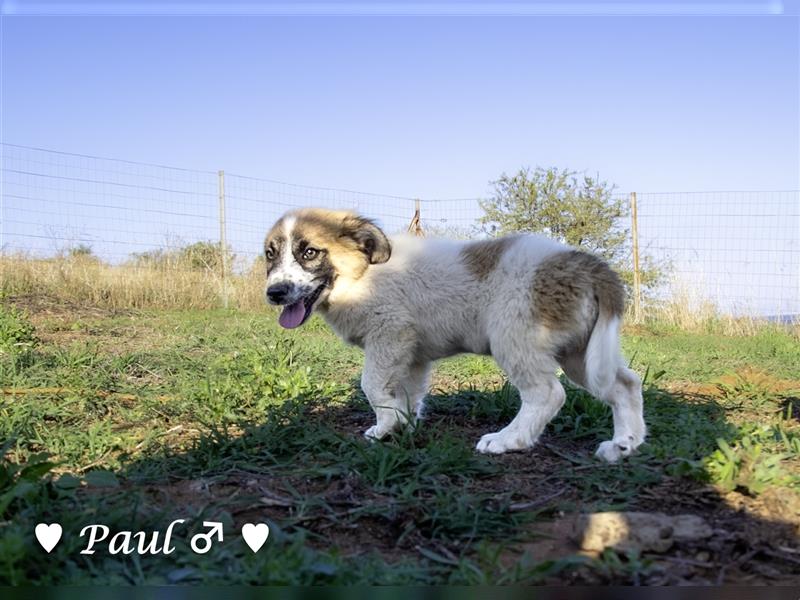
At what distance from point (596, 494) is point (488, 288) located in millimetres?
1180

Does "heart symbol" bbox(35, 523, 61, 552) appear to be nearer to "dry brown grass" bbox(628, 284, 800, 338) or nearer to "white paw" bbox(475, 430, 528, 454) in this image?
"white paw" bbox(475, 430, 528, 454)

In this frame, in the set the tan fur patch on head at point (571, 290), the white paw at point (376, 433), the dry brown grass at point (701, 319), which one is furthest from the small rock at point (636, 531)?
the dry brown grass at point (701, 319)

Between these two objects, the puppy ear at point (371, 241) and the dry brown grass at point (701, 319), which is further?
the dry brown grass at point (701, 319)

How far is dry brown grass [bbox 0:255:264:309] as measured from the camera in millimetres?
10648

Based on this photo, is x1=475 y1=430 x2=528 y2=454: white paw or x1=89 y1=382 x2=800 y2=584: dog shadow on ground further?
x1=475 y1=430 x2=528 y2=454: white paw

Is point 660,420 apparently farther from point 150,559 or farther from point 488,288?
point 150,559

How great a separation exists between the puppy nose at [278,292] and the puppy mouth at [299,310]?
96 mm

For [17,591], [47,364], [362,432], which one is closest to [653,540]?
[17,591]

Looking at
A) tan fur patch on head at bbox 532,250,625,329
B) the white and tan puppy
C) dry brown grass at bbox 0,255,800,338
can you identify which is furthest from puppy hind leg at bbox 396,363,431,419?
dry brown grass at bbox 0,255,800,338

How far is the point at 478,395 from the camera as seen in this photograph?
4.57 metres

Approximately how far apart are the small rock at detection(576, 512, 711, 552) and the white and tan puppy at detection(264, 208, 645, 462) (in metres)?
1.03

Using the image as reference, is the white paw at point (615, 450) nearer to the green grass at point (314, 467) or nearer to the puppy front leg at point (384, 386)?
the green grass at point (314, 467)

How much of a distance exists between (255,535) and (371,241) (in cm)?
211

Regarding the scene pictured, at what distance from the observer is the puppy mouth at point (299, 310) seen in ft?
12.8
